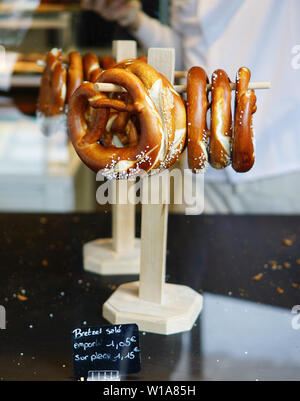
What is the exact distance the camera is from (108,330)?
2.91 ft

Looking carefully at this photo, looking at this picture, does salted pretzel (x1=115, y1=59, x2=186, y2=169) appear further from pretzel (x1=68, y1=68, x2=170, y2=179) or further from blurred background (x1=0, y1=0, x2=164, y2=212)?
blurred background (x1=0, y1=0, x2=164, y2=212)

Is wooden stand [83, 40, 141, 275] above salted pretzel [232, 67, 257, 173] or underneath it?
underneath

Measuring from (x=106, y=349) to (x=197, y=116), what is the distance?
432 mm

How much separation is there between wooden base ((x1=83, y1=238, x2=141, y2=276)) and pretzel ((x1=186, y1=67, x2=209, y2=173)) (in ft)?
1.47

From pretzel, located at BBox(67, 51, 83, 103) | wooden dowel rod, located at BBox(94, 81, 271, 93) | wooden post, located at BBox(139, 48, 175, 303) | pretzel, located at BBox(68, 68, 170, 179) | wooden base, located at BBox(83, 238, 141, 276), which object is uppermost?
pretzel, located at BBox(67, 51, 83, 103)

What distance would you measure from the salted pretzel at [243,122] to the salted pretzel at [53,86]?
0.46 metres

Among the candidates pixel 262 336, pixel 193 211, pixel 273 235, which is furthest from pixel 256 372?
pixel 193 211

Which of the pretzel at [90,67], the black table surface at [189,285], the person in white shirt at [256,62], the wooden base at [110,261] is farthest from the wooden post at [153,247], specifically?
the person in white shirt at [256,62]

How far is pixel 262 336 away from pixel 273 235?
0.55 meters

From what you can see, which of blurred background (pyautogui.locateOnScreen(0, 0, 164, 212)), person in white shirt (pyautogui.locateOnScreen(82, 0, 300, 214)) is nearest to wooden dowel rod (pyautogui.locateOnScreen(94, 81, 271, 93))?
person in white shirt (pyautogui.locateOnScreen(82, 0, 300, 214))

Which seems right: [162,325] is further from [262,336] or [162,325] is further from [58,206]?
[58,206]

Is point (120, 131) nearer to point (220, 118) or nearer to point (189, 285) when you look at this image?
point (220, 118)

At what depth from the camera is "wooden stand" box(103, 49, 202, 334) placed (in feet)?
3.39

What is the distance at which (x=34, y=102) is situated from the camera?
259 centimetres
